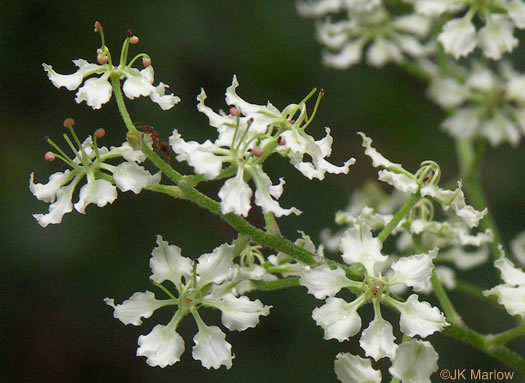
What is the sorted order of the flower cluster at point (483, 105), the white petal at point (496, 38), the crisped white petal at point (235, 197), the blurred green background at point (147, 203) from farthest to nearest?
1. the blurred green background at point (147, 203)
2. the flower cluster at point (483, 105)
3. the white petal at point (496, 38)
4. the crisped white petal at point (235, 197)

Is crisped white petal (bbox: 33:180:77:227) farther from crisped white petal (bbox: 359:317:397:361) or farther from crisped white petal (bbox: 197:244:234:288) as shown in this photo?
crisped white petal (bbox: 359:317:397:361)

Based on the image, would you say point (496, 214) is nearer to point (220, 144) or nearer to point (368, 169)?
point (368, 169)

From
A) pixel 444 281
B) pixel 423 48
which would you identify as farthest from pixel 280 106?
pixel 444 281

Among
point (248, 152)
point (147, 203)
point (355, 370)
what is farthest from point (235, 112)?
point (147, 203)

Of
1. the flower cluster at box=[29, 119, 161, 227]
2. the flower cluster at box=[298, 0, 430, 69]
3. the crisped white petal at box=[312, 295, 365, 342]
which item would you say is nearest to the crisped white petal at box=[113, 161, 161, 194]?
the flower cluster at box=[29, 119, 161, 227]

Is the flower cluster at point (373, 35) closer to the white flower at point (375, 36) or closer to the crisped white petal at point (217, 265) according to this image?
the white flower at point (375, 36)

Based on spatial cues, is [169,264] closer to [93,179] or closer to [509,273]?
[93,179]

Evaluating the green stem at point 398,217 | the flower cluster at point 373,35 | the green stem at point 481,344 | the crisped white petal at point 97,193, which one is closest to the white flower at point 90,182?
the crisped white petal at point 97,193

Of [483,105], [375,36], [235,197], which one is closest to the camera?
[235,197]
